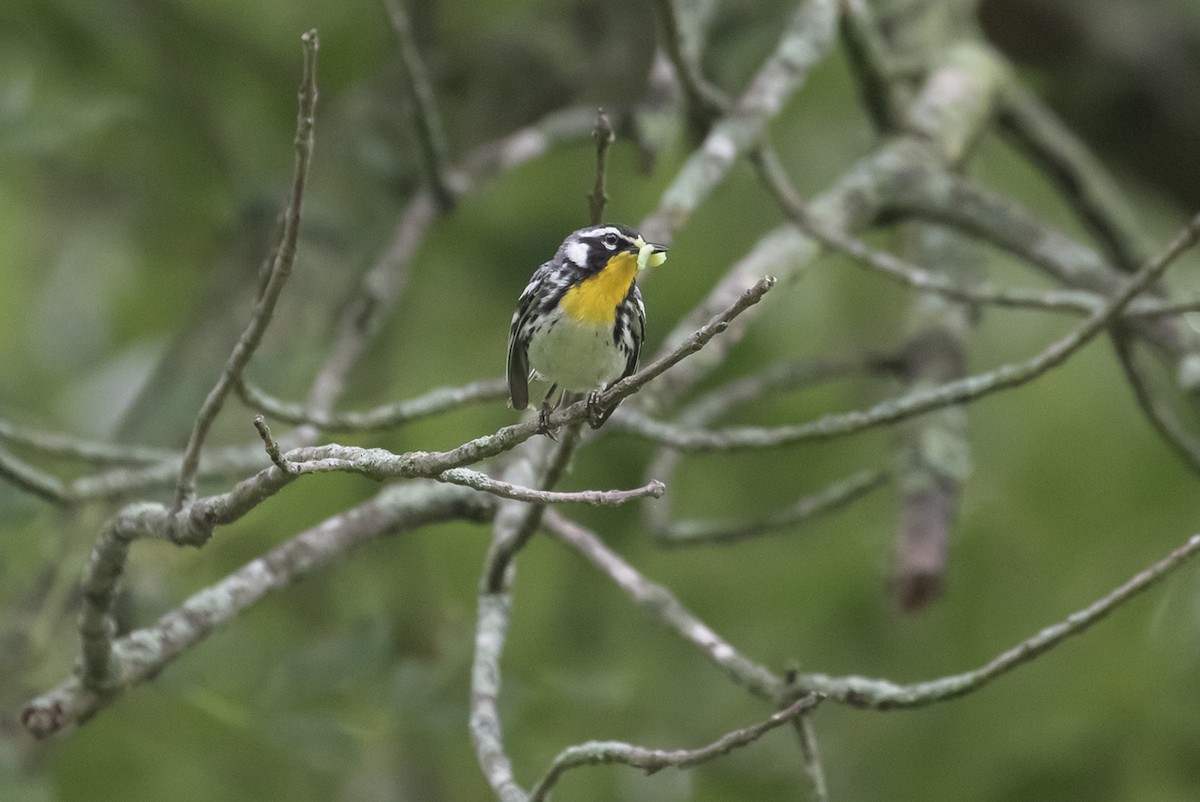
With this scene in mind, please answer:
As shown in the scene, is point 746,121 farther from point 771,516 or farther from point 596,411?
point 596,411

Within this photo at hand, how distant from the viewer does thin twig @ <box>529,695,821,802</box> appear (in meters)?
2.16

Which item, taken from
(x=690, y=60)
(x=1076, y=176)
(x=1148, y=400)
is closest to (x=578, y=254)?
(x=690, y=60)

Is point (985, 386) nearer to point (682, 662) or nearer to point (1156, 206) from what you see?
point (682, 662)

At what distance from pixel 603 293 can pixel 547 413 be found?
24cm

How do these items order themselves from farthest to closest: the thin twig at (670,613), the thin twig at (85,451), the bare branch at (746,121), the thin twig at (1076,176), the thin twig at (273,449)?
the thin twig at (1076,176)
the thin twig at (85,451)
the bare branch at (746,121)
the thin twig at (670,613)
the thin twig at (273,449)

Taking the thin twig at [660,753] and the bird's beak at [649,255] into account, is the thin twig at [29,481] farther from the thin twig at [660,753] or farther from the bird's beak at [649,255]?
→ the bird's beak at [649,255]

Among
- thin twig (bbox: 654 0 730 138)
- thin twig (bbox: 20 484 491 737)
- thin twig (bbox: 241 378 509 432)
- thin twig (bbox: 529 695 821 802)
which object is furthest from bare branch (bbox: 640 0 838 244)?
thin twig (bbox: 529 695 821 802)

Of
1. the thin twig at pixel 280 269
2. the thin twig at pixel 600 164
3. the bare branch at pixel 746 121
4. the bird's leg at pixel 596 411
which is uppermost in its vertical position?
the bare branch at pixel 746 121

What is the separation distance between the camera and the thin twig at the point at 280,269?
6.48ft

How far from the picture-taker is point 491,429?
5.01 m

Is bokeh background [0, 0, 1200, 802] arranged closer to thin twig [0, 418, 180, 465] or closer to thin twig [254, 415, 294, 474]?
thin twig [0, 418, 180, 465]

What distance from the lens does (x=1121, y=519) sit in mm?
5207

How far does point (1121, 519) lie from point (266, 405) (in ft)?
10.9

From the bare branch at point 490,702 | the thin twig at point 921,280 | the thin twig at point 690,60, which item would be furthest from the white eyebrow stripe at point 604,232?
the thin twig at point 921,280
